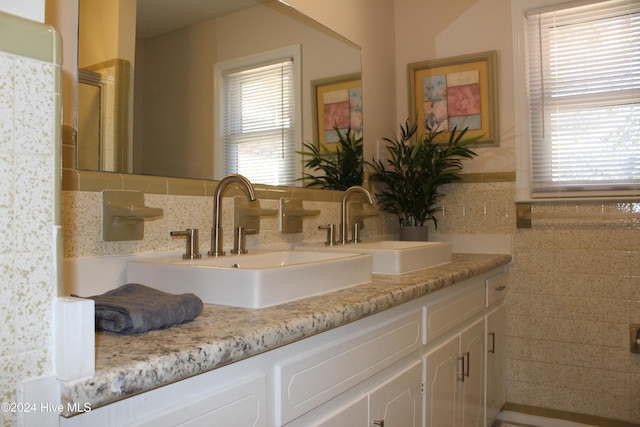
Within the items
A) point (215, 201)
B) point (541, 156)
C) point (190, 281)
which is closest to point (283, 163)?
point (215, 201)

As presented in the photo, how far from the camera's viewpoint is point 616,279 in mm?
2357

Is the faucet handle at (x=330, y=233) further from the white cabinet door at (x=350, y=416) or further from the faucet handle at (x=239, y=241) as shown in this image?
the white cabinet door at (x=350, y=416)

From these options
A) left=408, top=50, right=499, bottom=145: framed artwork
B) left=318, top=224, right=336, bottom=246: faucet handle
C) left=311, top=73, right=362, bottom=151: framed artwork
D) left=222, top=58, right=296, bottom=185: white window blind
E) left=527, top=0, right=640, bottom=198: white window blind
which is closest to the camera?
left=222, top=58, right=296, bottom=185: white window blind

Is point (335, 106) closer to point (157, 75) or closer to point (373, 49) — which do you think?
point (373, 49)

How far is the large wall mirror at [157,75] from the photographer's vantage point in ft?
4.06

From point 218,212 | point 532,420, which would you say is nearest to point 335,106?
point 218,212

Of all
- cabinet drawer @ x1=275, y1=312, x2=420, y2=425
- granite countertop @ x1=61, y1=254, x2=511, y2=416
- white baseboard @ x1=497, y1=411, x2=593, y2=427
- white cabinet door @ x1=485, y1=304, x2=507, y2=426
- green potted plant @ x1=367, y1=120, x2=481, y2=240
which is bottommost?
white baseboard @ x1=497, y1=411, x2=593, y2=427

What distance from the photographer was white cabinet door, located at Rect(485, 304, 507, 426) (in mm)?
2262

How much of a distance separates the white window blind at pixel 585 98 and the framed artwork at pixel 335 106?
0.89m

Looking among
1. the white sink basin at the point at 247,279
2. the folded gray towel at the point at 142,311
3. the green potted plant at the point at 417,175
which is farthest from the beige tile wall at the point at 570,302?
the folded gray towel at the point at 142,311

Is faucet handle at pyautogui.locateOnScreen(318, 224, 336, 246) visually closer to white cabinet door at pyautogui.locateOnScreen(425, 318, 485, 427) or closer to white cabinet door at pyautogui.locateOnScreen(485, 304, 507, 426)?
white cabinet door at pyautogui.locateOnScreen(425, 318, 485, 427)

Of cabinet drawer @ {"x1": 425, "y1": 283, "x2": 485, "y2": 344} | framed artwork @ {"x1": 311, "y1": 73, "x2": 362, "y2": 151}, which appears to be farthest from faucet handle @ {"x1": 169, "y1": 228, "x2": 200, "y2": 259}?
framed artwork @ {"x1": 311, "y1": 73, "x2": 362, "y2": 151}

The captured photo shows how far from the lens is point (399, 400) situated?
1368 millimetres

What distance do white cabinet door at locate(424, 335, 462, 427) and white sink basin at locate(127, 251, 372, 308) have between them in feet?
1.44
